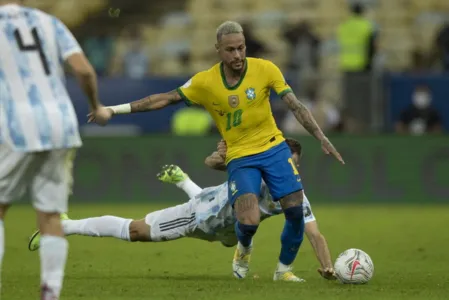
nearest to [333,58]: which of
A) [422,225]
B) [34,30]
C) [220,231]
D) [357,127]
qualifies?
[357,127]

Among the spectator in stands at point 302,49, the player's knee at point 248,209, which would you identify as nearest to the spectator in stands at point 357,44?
the spectator in stands at point 302,49

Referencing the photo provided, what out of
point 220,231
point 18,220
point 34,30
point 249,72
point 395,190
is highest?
point 34,30

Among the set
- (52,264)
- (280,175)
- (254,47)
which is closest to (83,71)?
(52,264)

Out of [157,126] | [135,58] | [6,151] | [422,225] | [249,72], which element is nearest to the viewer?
[6,151]

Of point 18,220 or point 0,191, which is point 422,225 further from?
point 0,191

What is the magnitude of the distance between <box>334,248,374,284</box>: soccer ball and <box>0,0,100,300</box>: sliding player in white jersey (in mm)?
3115

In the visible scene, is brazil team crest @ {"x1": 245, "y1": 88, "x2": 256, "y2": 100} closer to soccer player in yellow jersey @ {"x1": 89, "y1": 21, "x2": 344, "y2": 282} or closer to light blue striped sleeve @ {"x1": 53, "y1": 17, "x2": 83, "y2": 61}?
soccer player in yellow jersey @ {"x1": 89, "y1": 21, "x2": 344, "y2": 282}

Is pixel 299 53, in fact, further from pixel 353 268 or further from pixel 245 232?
pixel 353 268

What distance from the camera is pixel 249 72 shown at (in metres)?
9.84

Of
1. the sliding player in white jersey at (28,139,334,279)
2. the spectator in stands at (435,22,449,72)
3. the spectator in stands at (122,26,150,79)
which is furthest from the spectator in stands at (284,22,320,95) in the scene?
the sliding player in white jersey at (28,139,334,279)

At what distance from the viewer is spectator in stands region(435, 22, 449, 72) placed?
2216 centimetres

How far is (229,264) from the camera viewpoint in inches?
469

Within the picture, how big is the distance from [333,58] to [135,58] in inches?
154

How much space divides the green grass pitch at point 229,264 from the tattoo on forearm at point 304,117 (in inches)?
50.1
